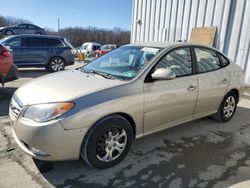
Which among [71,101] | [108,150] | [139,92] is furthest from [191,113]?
[71,101]

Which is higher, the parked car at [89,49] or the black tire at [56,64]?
the black tire at [56,64]

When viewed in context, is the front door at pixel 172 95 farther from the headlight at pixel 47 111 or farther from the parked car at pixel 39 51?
the parked car at pixel 39 51

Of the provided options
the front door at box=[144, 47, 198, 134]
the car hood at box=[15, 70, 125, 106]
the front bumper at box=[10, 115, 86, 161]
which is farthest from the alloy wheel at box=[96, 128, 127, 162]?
the car hood at box=[15, 70, 125, 106]

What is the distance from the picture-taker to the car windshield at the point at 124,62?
317 cm

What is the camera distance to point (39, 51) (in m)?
10.1

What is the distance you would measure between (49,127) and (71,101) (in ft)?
1.13

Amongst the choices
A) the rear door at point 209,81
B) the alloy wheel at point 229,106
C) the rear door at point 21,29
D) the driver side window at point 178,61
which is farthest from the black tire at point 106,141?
the rear door at point 21,29

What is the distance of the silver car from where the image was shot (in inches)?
96.3

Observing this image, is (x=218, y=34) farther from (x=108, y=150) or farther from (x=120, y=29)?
(x=120, y=29)

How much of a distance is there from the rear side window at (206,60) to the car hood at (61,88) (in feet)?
5.22

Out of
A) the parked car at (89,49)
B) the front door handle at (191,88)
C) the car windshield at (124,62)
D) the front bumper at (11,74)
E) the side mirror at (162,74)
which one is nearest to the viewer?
the side mirror at (162,74)

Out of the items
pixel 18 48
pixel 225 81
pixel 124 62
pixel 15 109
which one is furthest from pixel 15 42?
pixel 225 81

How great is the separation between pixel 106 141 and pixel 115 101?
49 centimetres

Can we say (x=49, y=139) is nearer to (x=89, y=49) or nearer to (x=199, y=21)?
(x=199, y=21)
